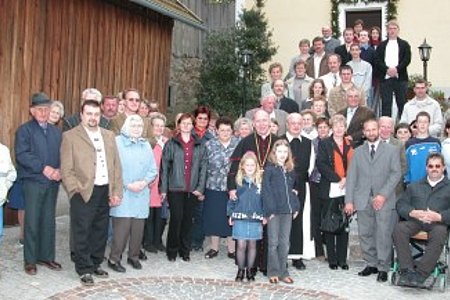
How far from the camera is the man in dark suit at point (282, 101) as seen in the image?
34.2ft

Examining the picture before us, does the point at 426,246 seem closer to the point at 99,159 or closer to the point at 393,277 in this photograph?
the point at 393,277

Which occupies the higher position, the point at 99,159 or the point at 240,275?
the point at 99,159

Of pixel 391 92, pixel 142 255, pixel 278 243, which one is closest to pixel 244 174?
pixel 278 243

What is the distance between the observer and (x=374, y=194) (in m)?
8.00

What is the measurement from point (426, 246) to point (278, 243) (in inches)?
68.6

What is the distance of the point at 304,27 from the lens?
22734 mm

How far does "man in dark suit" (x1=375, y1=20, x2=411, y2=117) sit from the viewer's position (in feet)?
40.6

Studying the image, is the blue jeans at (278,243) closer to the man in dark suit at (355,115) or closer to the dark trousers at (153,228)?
the dark trousers at (153,228)

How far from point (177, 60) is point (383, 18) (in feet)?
24.0

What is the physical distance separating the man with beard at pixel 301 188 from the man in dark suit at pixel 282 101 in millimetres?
2237

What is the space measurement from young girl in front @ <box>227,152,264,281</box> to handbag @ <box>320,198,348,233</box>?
1012mm

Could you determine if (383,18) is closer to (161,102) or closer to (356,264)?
(161,102)

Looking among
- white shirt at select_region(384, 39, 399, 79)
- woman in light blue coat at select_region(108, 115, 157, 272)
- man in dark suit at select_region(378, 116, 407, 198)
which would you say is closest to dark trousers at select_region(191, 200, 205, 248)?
woman in light blue coat at select_region(108, 115, 157, 272)

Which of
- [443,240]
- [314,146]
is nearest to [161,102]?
[314,146]
